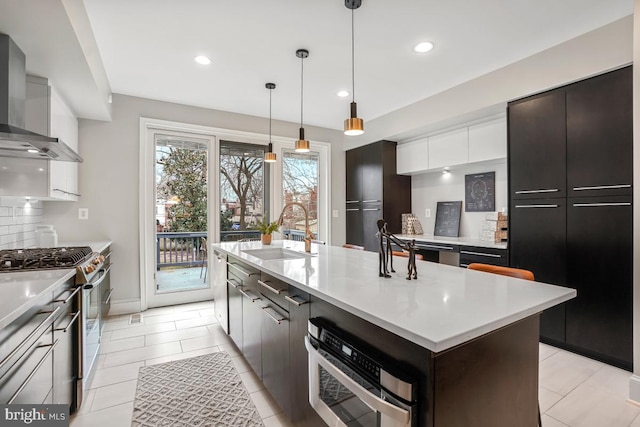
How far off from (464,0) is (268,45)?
1.56 metres

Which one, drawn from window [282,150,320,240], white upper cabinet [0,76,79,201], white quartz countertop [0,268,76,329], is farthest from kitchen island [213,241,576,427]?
window [282,150,320,240]

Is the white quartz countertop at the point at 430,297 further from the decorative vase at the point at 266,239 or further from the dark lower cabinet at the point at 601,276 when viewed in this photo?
the dark lower cabinet at the point at 601,276

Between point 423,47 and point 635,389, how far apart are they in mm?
2941

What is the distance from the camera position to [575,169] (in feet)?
8.68

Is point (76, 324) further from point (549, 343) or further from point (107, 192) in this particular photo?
point (549, 343)

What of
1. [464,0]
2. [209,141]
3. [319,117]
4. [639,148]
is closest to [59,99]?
[209,141]

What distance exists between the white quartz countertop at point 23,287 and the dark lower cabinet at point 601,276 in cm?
361

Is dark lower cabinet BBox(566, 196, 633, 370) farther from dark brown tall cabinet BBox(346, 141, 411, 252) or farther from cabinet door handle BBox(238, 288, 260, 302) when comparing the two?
cabinet door handle BBox(238, 288, 260, 302)

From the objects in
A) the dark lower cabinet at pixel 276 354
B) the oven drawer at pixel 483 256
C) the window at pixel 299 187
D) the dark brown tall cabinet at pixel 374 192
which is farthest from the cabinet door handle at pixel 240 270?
the dark brown tall cabinet at pixel 374 192

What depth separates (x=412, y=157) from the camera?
453cm

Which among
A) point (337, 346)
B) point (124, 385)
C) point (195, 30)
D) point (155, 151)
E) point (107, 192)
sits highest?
point (195, 30)

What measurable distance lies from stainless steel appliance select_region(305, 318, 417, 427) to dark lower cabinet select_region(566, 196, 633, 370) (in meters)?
2.50

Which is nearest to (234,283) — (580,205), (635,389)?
(635,389)

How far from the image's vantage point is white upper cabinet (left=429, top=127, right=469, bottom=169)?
12.5ft
